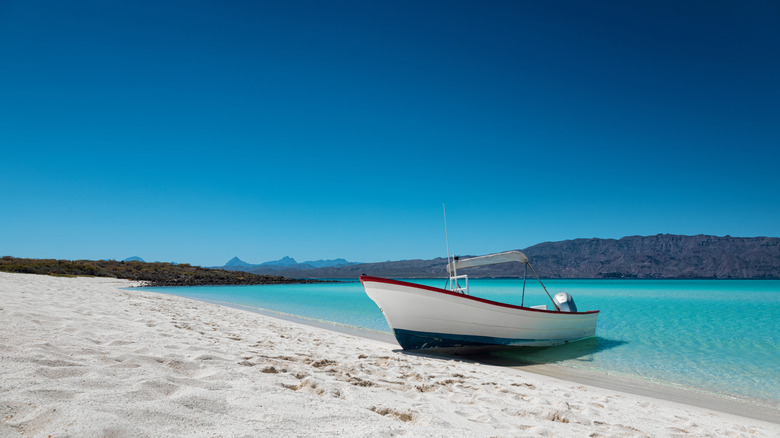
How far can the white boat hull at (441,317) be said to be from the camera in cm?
985

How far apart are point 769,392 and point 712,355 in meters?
4.04

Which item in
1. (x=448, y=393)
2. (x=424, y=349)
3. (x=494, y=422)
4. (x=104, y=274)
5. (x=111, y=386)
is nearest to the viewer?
(x=111, y=386)

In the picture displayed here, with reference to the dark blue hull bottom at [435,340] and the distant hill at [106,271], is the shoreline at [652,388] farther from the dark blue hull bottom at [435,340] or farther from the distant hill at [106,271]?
the distant hill at [106,271]

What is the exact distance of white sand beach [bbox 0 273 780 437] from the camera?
282 cm

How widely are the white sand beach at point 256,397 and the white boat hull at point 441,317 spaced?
2979 millimetres

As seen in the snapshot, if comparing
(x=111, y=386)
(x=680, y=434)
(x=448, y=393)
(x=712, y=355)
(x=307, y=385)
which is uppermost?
(x=111, y=386)

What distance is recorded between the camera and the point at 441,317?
10.1 m

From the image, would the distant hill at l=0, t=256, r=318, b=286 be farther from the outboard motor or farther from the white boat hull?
the outboard motor

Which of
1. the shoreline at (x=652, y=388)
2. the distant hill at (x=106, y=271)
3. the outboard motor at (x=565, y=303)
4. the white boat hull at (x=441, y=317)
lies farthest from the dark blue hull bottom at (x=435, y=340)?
the distant hill at (x=106, y=271)

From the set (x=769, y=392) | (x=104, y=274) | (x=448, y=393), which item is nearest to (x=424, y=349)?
(x=448, y=393)

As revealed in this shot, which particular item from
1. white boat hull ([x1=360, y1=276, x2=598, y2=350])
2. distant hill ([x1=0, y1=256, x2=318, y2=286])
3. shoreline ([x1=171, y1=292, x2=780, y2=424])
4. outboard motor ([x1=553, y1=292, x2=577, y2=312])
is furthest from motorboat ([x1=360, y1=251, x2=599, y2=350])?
distant hill ([x1=0, y1=256, x2=318, y2=286])

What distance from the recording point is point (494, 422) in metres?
3.96

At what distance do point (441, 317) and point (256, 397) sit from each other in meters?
7.02

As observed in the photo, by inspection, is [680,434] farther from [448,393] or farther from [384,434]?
[384,434]
